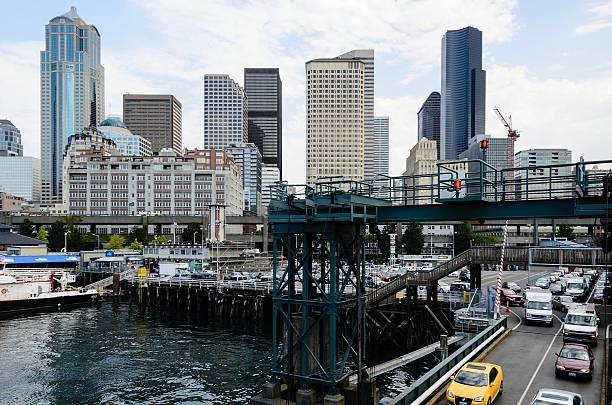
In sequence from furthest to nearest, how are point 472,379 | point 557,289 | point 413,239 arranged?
point 413,239, point 557,289, point 472,379

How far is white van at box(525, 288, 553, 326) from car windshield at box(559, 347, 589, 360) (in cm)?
1374

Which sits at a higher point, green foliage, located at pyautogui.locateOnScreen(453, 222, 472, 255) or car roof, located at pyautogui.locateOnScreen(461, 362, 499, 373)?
car roof, located at pyautogui.locateOnScreen(461, 362, 499, 373)

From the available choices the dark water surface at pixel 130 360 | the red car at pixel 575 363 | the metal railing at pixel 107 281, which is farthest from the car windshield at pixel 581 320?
the metal railing at pixel 107 281

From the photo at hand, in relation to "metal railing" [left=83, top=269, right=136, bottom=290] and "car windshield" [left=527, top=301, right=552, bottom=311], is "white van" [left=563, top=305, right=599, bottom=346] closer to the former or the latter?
"car windshield" [left=527, top=301, right=552, bottom=311]

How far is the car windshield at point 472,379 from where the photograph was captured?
19.7 m

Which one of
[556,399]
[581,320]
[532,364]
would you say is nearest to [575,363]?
[532,364]

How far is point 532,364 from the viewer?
87.0 feet

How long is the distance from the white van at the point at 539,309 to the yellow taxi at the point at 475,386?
19030mm

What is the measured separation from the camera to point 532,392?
21.9m

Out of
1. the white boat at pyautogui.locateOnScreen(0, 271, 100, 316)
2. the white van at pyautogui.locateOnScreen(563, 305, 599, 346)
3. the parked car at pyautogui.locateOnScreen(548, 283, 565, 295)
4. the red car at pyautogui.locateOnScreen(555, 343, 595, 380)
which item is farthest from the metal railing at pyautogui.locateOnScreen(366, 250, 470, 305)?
the white boat at pyautogui.locateOnScreen(0, 271, 100, 316)

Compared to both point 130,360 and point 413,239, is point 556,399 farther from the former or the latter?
point 413,239

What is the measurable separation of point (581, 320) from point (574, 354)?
899 centimetres

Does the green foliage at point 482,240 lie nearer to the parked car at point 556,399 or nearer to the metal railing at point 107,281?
the metal railing at point 107,281

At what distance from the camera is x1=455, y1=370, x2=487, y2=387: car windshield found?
1970 centimetres
